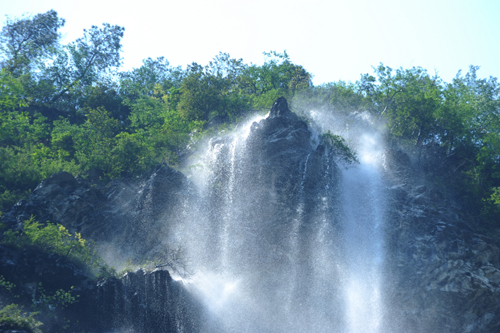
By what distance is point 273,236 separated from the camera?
113 feet

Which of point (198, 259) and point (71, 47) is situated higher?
point (71, 47)

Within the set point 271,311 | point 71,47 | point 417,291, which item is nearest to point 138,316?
point 271,311

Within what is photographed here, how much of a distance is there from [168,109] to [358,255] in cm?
3574

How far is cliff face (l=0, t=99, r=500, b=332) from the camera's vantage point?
30.1m

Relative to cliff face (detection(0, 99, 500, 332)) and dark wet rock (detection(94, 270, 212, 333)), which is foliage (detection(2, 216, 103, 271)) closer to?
cliff face (detection(0, 99, 500, 332))

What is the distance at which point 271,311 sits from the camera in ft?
104

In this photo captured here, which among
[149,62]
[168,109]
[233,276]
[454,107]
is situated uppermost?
[149,62]

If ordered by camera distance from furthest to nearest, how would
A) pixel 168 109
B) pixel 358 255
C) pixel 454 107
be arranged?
pixel 168 109, pixel 454 107, pixel 358 255

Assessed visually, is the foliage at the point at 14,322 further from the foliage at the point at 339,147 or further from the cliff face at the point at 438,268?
the foliage at the point at 339,147

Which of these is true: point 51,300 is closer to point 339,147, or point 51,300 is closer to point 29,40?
point 339,147

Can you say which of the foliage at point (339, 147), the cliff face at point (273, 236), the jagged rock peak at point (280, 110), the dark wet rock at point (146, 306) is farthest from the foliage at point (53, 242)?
the foliage at point (339, 147)

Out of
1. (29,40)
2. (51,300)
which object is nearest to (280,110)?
(51,300)

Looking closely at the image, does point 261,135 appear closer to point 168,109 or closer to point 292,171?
point 292,171

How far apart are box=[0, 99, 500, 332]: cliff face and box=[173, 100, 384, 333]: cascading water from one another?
0.33 feet
